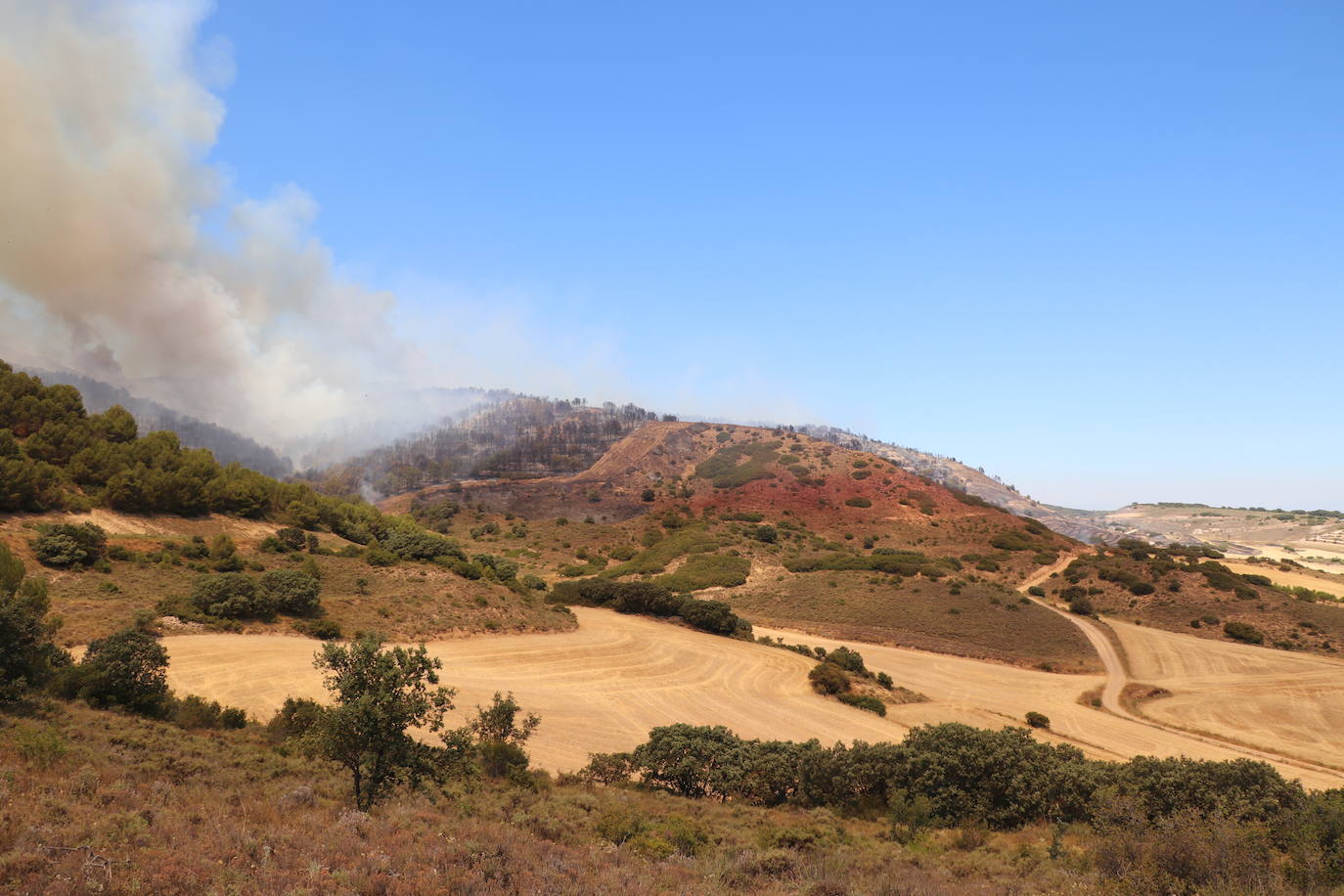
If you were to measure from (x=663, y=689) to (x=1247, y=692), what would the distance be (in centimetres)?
4120

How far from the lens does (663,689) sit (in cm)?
3934

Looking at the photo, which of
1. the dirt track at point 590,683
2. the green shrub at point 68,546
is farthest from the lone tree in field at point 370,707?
the green shrub at point 68,546

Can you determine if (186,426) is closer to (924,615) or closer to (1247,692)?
(924,615)

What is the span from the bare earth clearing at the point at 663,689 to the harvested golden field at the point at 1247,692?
97.0 inches

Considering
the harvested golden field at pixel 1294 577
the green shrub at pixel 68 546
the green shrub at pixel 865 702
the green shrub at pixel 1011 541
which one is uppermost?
the green shrub at pixel 1011 541

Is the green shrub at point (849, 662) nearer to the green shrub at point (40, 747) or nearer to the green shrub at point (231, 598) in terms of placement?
the green shrub at point (231, 598)

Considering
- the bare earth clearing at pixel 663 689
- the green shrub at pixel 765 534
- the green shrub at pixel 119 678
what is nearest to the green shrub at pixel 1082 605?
the bare earth clearing at pixel 663 689

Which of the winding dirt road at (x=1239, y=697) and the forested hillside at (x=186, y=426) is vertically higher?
the forested hillside at (x=186, y=426)

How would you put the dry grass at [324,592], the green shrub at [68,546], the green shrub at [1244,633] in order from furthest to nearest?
the green shrub at [1244,633] < the green shrub at [68,546] < the dry grass at [324,592]

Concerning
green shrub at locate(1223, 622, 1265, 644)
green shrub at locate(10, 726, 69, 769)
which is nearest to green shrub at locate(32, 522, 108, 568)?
green shrub at locate(10, 726, 69, 769)

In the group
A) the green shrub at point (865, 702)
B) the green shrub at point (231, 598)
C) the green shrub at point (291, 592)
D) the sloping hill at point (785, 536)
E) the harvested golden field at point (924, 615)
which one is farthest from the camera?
the sloping hill at point (785, 536)

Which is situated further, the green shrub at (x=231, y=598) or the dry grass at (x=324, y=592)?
the green shrub at (x=231, y=598)

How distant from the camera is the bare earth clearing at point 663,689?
3061cm

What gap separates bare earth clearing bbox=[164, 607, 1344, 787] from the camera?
3061 centimetres
